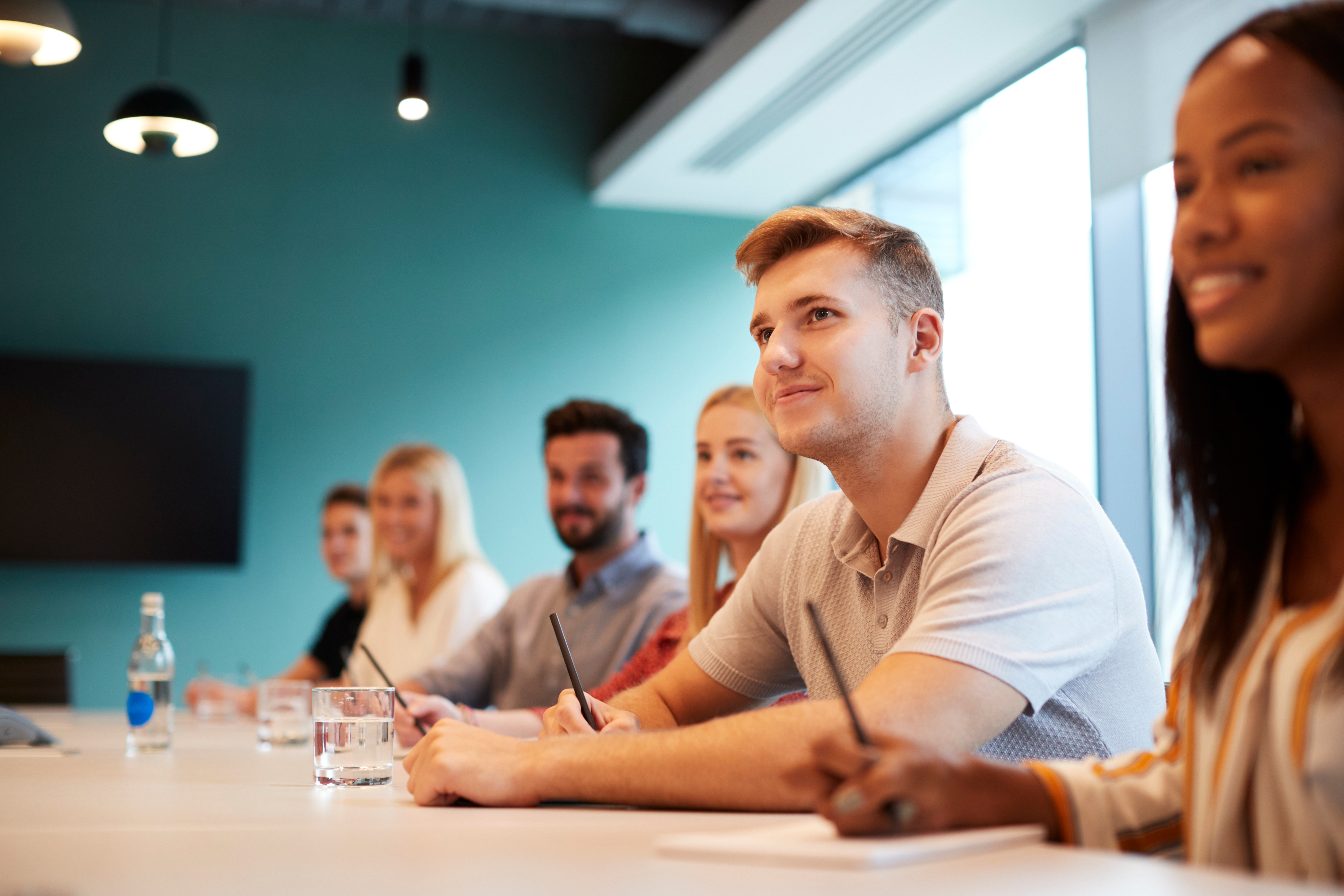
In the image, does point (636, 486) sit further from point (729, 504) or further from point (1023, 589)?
point (1023, 589)

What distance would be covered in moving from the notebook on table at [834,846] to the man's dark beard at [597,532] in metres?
2.08

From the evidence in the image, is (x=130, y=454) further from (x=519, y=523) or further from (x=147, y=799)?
(x=147, y=799)

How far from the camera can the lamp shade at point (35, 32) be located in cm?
269

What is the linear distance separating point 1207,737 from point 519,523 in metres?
4.90

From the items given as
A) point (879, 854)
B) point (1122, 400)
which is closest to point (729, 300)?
point (1122, 400)

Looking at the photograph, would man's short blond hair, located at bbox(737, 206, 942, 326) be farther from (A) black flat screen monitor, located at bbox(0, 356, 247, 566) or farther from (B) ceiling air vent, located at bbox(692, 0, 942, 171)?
(A) black flat screen monitor, located at bbox(0, 356, 247, 566)

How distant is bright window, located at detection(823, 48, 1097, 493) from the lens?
155 inches

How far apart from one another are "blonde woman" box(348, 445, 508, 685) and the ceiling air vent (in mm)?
1928

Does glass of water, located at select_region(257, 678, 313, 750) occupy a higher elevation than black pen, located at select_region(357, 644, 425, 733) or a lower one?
lower

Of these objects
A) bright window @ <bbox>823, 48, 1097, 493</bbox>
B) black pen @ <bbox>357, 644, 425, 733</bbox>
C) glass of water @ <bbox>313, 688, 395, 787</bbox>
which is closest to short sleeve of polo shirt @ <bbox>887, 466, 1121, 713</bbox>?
glass of water @ <bbox>313, 688, 395, 787</bbox>

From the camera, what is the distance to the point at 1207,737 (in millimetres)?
905

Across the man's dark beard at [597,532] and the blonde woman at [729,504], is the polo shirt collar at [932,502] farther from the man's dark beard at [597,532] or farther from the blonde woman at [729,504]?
the man's dark beard at [597,532]

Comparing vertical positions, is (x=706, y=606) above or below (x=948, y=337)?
below

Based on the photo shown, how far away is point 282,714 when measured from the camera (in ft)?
7.64
